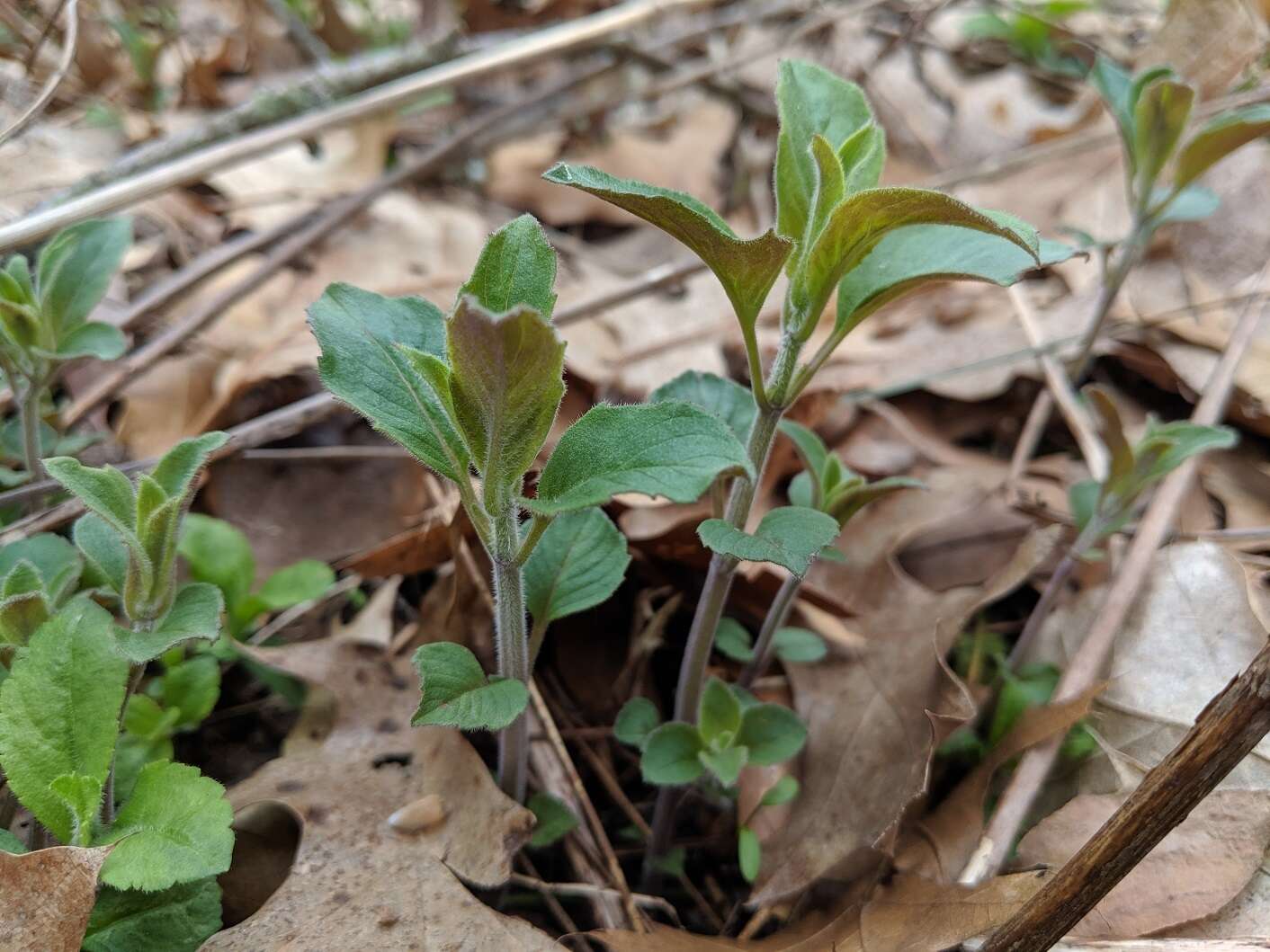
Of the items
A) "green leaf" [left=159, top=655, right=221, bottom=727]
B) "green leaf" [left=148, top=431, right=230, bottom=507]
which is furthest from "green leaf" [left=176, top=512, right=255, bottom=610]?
"green leaf" [left=148, top=431, right=230, bottom=507]

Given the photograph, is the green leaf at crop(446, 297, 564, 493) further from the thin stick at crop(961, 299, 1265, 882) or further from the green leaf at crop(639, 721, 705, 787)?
the thin stick at crop(961, 299, 1265, 882)

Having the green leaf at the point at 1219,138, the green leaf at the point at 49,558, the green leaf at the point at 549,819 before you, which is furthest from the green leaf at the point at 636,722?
the green leaf at the point at 1219,138

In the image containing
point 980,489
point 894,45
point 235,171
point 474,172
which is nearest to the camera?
point 980,489

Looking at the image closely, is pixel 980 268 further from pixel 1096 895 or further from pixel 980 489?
pixel 980 489

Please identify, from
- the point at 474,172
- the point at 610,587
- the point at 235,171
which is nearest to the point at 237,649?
the point at 610,587

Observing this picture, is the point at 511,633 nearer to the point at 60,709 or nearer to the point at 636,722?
the point at 636,722
